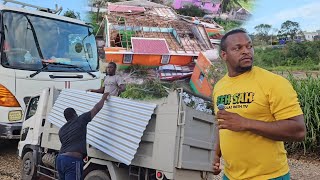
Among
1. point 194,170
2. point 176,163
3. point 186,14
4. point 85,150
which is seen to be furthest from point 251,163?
point 186,14

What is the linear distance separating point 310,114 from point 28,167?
5.30 m

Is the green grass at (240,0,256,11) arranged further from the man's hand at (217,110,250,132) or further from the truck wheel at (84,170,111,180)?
the man's hand at (217,110,250,132)

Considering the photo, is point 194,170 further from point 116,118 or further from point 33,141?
point 33,141

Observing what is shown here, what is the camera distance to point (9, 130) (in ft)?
20.4

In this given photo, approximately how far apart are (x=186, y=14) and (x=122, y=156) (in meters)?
25.3

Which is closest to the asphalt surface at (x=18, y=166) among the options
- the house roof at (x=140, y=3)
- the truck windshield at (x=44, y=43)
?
the truck windshield at (x=44, y=43)

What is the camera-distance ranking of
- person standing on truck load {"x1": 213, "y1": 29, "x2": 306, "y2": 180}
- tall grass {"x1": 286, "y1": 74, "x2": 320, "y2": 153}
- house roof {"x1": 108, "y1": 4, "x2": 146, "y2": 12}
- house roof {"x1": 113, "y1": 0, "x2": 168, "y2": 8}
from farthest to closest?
house roof {"x1": 113, "y1": 0, "x2": 168, "y2": 8} → house roof {"x1": 108, "y1": 4, "x2": 146, "y2": 12} → tall grass {"x1": 286, "y1": 74, "x2": 320, "y2": 153} → person standing on truck load {"x1": 213, "y1": 29, "x2": 306, "y2": 180}

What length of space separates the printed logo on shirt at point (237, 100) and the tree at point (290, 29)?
21184mm

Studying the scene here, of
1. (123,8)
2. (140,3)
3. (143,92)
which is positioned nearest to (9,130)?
(143,92)

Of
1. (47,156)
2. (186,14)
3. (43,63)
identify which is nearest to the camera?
(47,156)

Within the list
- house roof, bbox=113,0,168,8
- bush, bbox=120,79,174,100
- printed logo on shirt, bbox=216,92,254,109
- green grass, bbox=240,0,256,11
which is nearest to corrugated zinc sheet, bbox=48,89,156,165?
bush, bbox=120,79,174,100

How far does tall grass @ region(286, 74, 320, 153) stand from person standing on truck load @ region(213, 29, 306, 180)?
5844 mm

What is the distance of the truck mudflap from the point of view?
6.22m

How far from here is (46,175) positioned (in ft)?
17.1
